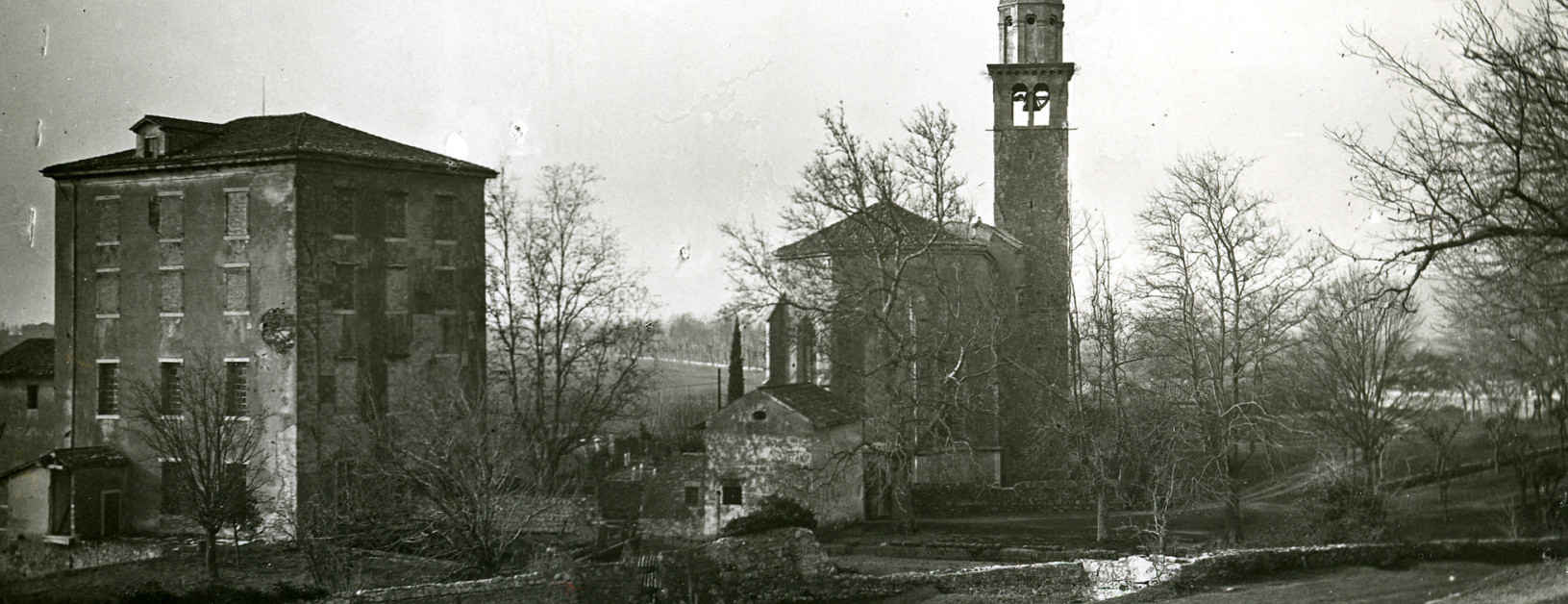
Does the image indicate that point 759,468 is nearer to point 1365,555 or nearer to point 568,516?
point 568,516

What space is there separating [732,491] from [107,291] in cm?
1635

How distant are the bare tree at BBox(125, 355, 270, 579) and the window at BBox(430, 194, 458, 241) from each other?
5.88m

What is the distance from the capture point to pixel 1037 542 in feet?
85.9

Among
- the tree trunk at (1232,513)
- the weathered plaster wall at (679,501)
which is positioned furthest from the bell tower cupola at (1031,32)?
the weathered plaster wall at (679,501)

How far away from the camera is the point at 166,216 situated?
30.2m

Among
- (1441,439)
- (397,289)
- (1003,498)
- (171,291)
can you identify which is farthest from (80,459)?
(1441,439)

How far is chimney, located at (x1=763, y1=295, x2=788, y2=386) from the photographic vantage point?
39.1 m

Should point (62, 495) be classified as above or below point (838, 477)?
below

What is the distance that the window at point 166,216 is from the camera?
1184 inches

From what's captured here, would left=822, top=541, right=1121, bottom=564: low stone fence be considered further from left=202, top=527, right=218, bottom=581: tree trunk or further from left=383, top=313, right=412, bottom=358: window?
left=383, top=313, right=412, bottom=358: window

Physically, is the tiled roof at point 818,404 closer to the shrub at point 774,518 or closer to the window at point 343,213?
the shrub at point 774,518

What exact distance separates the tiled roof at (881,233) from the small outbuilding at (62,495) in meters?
18.0

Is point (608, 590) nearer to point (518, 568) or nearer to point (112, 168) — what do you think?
point (518, 568)

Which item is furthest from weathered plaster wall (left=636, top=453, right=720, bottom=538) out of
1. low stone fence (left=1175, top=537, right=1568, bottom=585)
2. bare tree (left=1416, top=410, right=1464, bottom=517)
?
bare tree (left=1416, top=410, right=1464, bottom=517)
